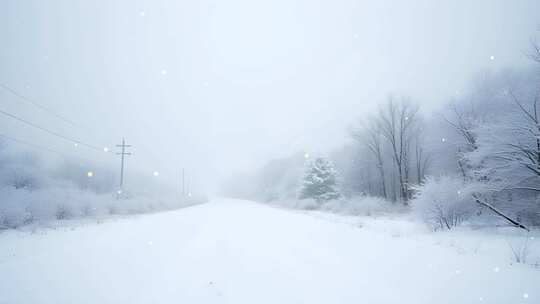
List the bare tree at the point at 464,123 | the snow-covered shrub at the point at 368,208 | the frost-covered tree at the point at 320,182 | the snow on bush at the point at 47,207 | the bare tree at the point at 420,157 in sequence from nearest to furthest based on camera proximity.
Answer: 1. the snow on bush at the point at 47,207
2. the bare tree at the point at 464,123
3. the snow-covered shrub at the point at 368,208
4. the bare tree at the point at 420,157
5. the frost-covered tree at the point at 320,182

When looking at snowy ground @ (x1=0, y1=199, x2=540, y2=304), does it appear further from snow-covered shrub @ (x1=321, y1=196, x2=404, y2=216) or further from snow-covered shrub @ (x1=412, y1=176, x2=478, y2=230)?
snow-covered shrub @ (x1=321, y1=196, x2=404, y2=216)

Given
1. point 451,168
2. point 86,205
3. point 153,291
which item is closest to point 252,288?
point 153,291

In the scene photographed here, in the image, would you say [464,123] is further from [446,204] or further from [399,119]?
[399,119]

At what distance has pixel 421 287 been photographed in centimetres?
408

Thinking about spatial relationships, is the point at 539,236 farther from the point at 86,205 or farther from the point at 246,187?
the point at 246,187

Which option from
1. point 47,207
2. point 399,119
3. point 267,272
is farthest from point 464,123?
point 47,207

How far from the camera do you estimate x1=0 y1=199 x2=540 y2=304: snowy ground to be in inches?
149

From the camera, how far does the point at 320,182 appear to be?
30.2 m

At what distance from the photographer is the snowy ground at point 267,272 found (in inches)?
149

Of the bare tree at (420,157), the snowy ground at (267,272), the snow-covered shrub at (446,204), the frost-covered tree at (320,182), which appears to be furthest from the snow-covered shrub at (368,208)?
the snowy ground at (267,272)

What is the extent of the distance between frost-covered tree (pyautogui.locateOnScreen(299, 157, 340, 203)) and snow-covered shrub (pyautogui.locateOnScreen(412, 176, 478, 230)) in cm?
1907

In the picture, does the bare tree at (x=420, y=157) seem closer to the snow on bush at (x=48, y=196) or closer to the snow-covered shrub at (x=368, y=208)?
the snow-covered shrub at (x=368, y=208)

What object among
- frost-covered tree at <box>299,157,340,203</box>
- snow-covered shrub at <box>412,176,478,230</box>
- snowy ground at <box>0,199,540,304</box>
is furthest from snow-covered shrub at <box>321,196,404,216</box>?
snowy ground at <box>0,199,540,304</box>

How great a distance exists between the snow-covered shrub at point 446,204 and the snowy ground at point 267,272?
2.29m
